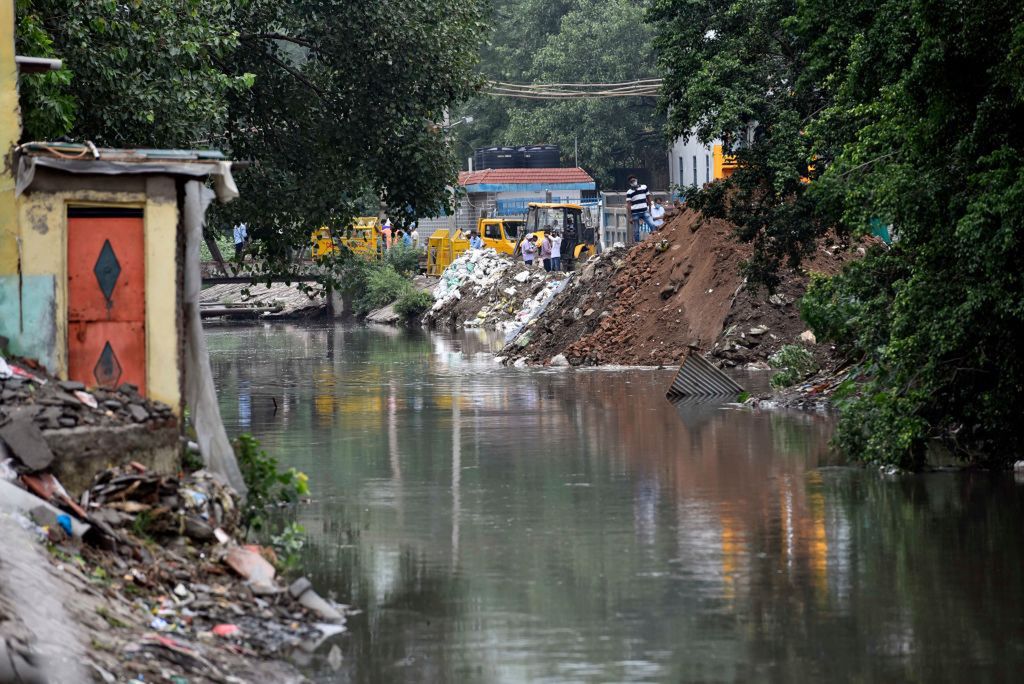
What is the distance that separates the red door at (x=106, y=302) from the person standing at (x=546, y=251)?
41.9 m

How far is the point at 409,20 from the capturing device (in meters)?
27.7

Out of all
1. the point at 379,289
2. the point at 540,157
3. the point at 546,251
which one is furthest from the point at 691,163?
the point at 379,289

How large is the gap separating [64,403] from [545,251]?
43.9 meters

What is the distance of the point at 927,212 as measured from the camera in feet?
54.4

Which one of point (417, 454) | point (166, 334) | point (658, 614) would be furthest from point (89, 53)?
point (658, 614)

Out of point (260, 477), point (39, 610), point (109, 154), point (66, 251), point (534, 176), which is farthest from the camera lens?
point (534, 176)

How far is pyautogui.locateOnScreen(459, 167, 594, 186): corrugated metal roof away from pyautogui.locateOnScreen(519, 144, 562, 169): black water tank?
24 cm

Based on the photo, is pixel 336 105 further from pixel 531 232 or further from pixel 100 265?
pixel 531 232

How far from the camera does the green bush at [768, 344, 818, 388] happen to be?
990 inches

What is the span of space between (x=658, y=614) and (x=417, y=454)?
8.87 meters

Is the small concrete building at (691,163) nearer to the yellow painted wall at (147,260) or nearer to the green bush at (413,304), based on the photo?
the green bush at (413,304)

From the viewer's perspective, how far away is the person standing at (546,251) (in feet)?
180

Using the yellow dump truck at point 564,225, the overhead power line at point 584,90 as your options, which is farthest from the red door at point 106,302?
the yellow dump truck at point 564,225

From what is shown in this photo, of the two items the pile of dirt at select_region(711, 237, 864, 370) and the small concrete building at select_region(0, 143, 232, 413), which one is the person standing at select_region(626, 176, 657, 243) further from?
the small concrete building at select_region(0, 143, 232, 413)
